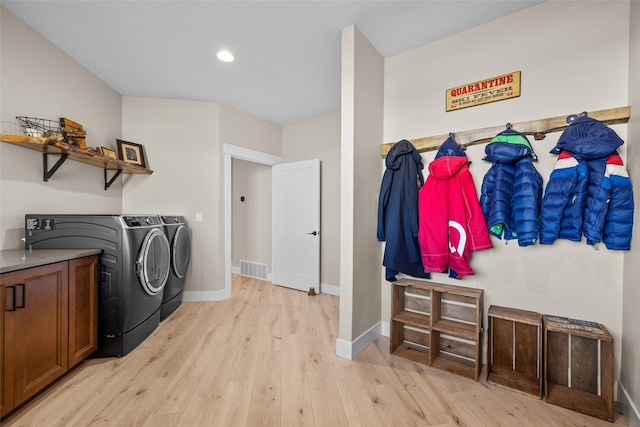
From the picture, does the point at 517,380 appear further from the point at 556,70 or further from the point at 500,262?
the point at 556,70

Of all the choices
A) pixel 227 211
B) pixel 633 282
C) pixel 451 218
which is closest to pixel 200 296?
pixel 227 211

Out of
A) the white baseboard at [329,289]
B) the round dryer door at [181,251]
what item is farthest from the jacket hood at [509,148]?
the round dryer door at [181,251]

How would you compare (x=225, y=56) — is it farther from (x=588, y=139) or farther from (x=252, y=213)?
(x=588, y=139)

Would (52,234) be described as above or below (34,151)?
below

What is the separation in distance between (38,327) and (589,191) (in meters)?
3.42

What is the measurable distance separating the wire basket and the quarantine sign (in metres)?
3.22

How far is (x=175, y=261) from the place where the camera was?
2867 millimetres

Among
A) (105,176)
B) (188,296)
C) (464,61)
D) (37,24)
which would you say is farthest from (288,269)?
(37,24)

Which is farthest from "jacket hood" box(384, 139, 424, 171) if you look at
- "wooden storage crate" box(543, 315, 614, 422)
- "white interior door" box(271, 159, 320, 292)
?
"white interior door" box(271, 159, 320, 292)

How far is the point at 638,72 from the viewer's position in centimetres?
143

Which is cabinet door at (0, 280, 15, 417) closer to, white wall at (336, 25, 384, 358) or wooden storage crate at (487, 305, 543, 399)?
white wall at (336, 25, 384, 358)

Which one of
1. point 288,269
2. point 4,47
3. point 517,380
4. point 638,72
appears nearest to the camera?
point 638,72

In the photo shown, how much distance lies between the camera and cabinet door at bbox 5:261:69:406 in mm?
1450

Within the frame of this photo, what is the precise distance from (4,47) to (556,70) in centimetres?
394
